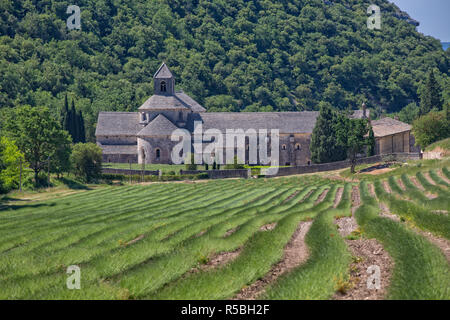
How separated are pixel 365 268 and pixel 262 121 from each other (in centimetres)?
8972

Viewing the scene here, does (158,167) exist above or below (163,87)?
below

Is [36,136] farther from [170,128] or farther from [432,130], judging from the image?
[432,130]

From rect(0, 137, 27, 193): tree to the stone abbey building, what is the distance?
32386mm

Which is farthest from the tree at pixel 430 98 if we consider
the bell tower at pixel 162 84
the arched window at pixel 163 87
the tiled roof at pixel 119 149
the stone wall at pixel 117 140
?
the tiled roof at pixel 119 149

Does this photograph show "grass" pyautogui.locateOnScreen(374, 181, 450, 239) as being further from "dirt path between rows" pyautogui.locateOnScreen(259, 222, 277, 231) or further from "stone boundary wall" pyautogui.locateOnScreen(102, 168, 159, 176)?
"stone boundary wall" pyautogui.locateOnScreen(102, 168, 159, 176)

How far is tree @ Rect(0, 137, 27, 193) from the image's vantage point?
189 ft

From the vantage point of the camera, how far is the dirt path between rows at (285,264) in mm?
11711

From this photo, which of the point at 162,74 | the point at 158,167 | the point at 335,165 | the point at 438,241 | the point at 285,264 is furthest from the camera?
the point at 162,74

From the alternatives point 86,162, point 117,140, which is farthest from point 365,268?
point 117,140

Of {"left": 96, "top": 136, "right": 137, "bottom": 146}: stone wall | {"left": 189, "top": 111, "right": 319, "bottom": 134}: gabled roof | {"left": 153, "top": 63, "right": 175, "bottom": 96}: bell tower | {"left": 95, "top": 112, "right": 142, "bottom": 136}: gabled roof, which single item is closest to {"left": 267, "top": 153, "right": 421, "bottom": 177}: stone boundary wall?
{"left": 189, "top": 111, "right": 319, "bottom": 134}: gabled roof

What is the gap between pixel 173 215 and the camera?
28734 millimetres

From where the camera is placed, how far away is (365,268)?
13492mm

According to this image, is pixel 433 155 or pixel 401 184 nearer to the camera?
pixel 401 184
